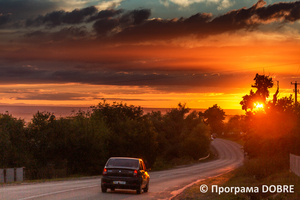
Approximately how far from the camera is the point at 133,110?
73938 millimetres

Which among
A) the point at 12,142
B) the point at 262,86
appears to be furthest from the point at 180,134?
the point at 12,142

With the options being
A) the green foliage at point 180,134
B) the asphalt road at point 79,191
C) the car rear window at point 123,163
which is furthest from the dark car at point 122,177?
the green foliage at point 180,134

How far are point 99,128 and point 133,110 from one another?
54.7ft

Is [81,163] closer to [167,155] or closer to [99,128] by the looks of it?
[99,128]

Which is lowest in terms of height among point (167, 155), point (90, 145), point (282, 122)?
point (167, 155)

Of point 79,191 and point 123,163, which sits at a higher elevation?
point 123,163

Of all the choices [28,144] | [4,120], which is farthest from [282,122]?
[4,120]

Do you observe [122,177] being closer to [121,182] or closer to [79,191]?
[121,182]

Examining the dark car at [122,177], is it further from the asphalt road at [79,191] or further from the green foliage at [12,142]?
the green foliage at [12,142]

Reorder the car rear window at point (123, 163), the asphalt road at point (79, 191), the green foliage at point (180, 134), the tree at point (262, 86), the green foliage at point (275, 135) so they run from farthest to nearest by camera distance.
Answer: the green foliage at point (180, 134)
the tree at point (262, 86)
the green foliage at point (275, 135)
the car rear window at point (123, 163)
the asphalt road at point (79, 191)

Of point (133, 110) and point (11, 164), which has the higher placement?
point (133, 110)

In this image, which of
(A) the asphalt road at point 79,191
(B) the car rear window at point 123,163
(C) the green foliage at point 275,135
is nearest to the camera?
(A) the asphalt road at point 79,191

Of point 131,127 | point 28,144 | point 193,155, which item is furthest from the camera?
point 193,155

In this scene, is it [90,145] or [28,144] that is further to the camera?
[90,145]
